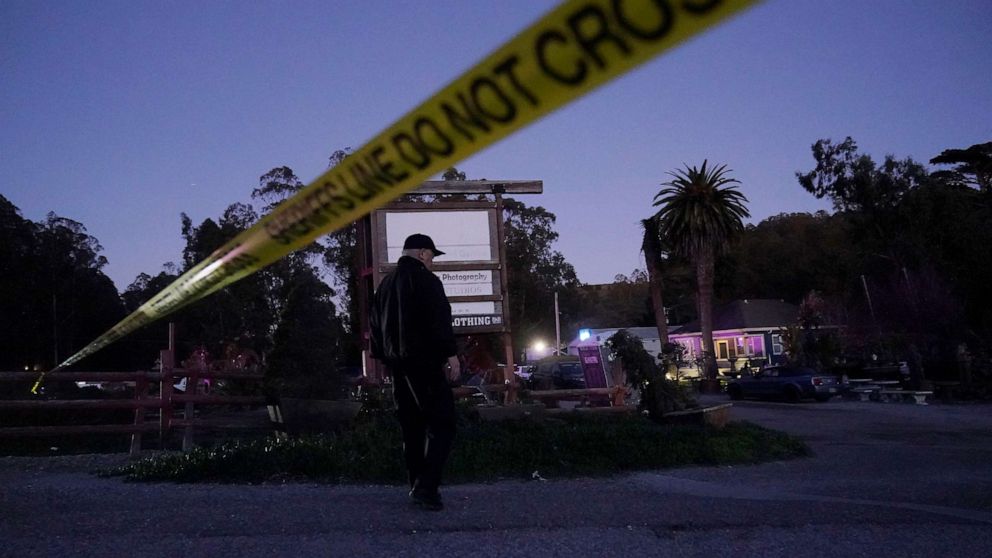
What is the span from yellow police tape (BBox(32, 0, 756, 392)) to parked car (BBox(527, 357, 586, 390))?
27.4 meters

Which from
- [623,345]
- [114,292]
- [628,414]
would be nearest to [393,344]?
[623,345]

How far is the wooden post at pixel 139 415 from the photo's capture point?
29.3ft

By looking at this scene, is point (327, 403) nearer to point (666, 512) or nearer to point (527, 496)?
point (527, 496)

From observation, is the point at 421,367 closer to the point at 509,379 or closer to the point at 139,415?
the point at 139,415

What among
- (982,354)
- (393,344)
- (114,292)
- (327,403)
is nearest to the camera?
(393,344)

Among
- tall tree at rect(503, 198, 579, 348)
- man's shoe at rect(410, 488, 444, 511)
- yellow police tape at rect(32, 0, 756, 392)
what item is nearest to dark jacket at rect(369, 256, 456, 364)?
man's shoe at rect(410, 488, 444, 511)

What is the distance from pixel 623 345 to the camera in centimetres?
1079

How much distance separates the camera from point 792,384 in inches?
982

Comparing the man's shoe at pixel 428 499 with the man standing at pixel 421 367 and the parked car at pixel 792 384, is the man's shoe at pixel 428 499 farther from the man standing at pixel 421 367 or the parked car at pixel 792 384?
the parked car at pixel 792 384

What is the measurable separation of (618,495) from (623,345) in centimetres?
549

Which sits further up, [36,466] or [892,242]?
[892,242]

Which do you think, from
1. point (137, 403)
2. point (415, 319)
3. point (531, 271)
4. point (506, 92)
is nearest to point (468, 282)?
point (137, 403)

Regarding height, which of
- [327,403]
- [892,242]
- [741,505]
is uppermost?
[892,242]

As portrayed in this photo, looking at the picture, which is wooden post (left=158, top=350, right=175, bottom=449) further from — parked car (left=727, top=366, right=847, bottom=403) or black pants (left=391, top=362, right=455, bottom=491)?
parked car (left=727, top=366, right=847, bottom=403)
